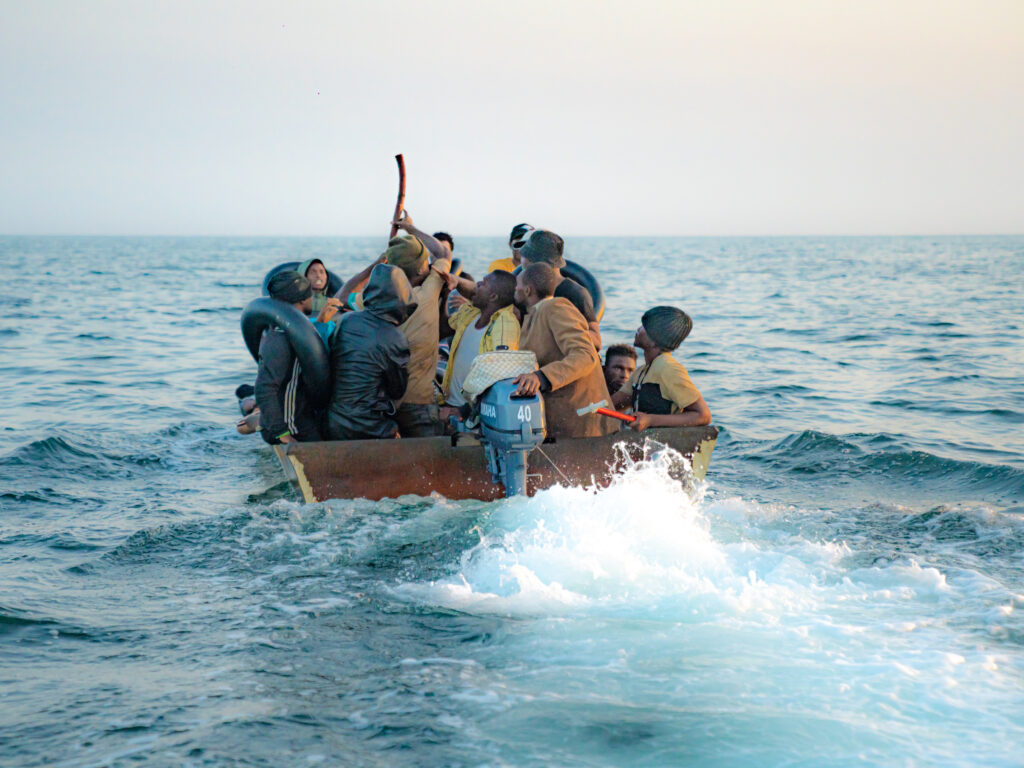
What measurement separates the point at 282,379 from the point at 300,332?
390 mm

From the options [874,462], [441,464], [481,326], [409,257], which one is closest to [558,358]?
[481,326]

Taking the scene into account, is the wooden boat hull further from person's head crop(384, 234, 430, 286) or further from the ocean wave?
the ocean wave

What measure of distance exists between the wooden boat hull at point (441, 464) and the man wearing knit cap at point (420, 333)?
75 centimetres

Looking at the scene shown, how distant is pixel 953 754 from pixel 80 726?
3.58 m

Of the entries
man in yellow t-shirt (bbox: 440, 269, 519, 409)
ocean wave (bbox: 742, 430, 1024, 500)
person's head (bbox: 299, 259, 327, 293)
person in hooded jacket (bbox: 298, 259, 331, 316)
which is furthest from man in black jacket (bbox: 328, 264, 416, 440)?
A: ocean wave (bbox: 742, 430, 1024, 500)

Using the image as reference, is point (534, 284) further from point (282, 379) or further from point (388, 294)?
point (282, 379)

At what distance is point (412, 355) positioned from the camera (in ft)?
24.5

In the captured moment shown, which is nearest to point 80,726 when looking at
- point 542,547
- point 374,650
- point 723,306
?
point 374,650

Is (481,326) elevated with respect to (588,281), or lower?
lower

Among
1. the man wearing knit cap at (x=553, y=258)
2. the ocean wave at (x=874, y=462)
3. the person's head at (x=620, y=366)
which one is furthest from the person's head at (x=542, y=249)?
the ocean wave at (x=874, y=462)

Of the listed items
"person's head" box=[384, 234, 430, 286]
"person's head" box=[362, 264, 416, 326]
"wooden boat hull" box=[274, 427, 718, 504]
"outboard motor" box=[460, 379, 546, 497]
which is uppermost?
"person's head" box=[384, 234, 430, 286]

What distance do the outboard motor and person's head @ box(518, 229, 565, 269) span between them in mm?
1282

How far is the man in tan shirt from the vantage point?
6453 millimetres

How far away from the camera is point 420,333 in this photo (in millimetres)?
7445
